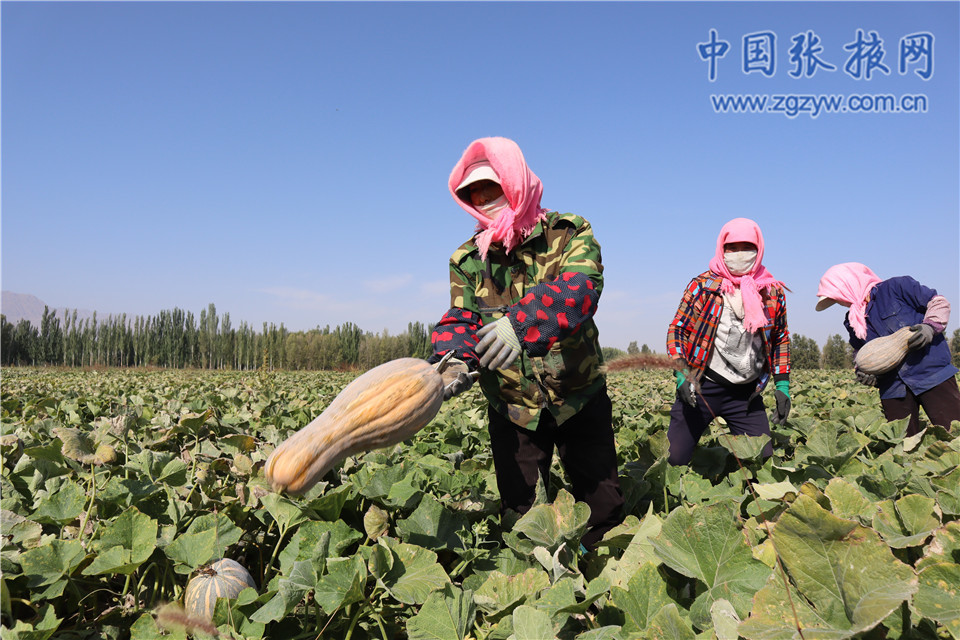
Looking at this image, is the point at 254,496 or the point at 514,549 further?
the point at 254,496

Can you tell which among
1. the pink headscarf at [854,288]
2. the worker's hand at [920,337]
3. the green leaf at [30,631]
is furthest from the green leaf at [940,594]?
the pink headscarf at [854,288]

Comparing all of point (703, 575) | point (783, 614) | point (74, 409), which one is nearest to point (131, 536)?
point (703, 575)

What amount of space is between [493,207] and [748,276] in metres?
2.27

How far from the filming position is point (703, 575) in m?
1.31

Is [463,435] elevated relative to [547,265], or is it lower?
lower

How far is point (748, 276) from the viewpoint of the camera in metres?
3.89

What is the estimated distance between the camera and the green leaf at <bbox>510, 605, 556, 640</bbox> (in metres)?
1.13

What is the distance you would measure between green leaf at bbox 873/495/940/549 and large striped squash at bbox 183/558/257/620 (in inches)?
69.5

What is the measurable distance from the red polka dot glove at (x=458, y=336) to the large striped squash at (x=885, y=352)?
11.3 ft

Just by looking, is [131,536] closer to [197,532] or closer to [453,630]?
[197,532]

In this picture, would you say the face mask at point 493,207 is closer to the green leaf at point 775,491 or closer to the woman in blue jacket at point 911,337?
the green leaf at point 775,491

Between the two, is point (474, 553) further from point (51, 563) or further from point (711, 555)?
point (51, 563)

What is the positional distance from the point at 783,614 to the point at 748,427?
2.94 metres

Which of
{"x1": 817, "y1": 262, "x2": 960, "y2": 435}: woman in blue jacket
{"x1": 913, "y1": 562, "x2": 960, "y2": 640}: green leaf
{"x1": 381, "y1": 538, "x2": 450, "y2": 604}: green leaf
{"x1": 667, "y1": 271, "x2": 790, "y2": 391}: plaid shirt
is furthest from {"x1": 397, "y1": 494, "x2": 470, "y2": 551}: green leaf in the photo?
{"x1": 817, "y1": 262, "x2": 960, "y2": 435}: woman in blue jacket
